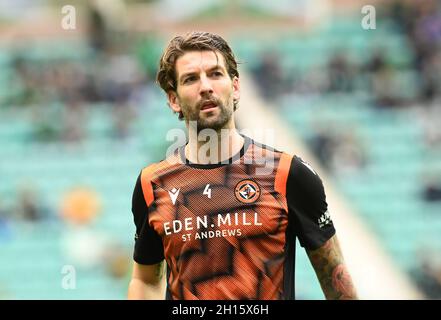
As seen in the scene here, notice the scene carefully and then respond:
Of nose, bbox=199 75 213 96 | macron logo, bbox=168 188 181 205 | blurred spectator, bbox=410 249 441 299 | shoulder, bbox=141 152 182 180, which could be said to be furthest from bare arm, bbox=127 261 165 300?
blurred spectator, bbox=410 249 441 299

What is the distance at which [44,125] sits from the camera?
1588 cm

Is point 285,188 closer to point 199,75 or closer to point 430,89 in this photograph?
point 199,75

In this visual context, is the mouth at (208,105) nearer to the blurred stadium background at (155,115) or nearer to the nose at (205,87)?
the nose at (205,87)

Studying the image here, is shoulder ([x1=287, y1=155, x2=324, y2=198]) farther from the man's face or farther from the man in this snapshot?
the man's face

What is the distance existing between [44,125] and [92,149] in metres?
0.95

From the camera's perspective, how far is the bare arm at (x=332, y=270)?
455cm

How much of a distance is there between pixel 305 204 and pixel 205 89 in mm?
729

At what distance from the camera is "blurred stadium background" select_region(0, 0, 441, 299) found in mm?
14172

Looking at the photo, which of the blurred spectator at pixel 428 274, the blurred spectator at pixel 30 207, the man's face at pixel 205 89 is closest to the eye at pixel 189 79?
the man's face at pixel 205 89

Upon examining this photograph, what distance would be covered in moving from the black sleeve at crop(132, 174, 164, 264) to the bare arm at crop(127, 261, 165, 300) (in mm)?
43

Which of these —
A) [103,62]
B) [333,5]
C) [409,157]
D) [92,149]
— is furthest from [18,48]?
[409,157]

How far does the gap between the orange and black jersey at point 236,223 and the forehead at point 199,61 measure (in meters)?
0.42

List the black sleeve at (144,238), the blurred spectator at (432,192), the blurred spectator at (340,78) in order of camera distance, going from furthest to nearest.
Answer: the blurred spectator at (340,78)
the blurred spectator at (432,192)
the black sleeve at (144,238)

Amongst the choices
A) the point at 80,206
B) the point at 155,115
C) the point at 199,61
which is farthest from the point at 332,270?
the point at 155,115
